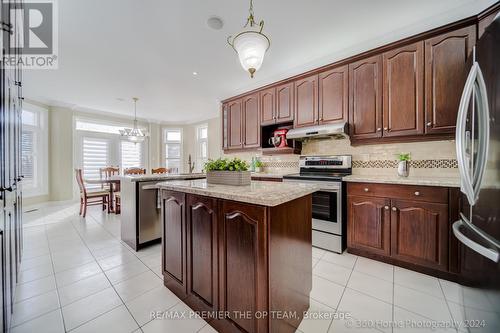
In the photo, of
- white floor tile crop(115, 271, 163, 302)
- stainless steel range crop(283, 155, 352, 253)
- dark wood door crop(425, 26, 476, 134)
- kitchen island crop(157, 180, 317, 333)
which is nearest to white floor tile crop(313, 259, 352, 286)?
stainless steel range crop(283, 155, 352, 253)

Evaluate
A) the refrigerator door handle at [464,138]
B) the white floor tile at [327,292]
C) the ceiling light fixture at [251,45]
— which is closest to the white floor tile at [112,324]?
the white floor tile at [327,292]

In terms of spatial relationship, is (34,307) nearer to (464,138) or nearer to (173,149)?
(464,138)

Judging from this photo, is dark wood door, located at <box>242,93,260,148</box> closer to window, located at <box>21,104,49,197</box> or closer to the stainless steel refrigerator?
the stainless steel refrigerator

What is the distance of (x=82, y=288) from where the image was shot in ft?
5.80

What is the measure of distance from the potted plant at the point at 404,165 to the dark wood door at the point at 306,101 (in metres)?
1.18

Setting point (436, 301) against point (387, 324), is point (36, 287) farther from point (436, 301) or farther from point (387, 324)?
point (436, 301)

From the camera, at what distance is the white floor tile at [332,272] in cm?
192

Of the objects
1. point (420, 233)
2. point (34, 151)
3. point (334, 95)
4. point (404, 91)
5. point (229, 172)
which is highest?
point (334, 95)

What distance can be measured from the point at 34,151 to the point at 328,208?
6.55 m

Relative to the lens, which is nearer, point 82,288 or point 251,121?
point 82,288

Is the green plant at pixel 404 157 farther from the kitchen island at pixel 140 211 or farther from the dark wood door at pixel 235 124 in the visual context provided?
the kitchen island at pixel 140 211

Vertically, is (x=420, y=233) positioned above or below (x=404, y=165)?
below

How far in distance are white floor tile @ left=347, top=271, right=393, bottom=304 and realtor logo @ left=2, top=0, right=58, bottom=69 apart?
322 centimetres

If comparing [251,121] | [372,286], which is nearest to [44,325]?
[372,286]
